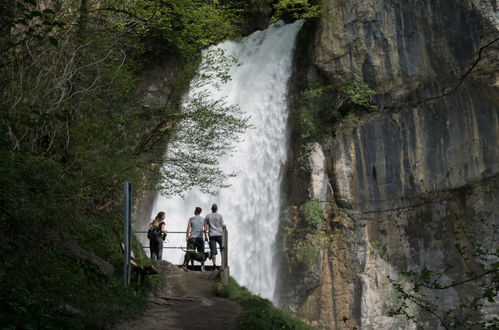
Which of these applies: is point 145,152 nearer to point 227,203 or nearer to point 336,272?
point 227,203

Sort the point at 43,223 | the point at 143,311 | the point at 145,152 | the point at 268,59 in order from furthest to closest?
the point at 268,59 → the point at 145,152 → the point at 143,311 → the point at 43,223

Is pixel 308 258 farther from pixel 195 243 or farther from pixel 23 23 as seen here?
pixel 23 23

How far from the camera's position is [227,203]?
803 inches

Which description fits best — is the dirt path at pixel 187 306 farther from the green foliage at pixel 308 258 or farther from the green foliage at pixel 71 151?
the green foliage at pixel 308 258

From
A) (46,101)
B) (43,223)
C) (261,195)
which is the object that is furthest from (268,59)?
(43,223)

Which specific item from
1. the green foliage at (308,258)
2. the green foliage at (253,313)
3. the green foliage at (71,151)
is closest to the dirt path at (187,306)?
the green foliage at (253,313)

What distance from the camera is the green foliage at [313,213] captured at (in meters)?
20.1

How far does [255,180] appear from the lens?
2092 centimetres

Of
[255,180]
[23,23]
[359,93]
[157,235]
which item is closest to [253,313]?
[157,235]

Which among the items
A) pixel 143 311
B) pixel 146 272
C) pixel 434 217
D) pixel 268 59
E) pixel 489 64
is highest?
pixel 268 59

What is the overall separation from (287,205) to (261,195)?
44.3 inches

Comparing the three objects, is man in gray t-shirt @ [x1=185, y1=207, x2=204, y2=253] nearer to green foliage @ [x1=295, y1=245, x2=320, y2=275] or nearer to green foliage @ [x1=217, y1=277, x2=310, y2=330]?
green foliage @ [x1=217, y1=277, x2=310, y2=330]

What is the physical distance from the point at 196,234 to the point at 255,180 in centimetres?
873

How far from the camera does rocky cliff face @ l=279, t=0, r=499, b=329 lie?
63.8 ft
